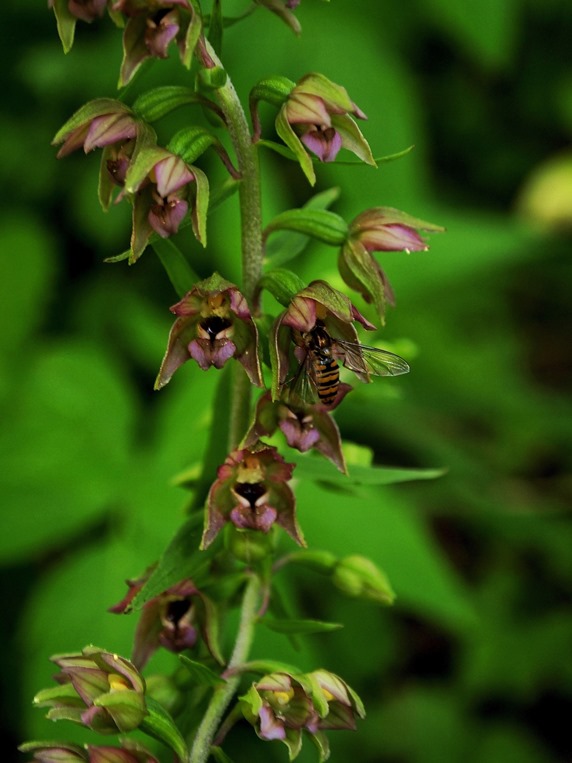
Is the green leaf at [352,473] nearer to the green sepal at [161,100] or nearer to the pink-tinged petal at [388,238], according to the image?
the pink-tinged petal at [388,238]

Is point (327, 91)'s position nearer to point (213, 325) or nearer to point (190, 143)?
point (190, 143)

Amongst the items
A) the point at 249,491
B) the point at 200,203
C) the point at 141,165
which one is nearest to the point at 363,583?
the point at 249,491

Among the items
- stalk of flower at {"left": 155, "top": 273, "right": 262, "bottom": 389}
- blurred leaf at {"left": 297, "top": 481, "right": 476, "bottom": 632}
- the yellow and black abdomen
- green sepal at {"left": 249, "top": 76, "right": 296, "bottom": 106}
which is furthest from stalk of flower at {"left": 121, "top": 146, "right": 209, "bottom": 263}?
blurred leaf at {"left": 297, "top": 481, "right": 476, "bottom": 632}

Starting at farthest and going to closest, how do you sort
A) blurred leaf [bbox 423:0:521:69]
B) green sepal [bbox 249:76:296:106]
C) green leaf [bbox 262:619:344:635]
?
blurred leaf [bbox 423:0:521:69] → green leaf [bbox 262:619:344:635] → green sepal [bbox 249:76:296:106]

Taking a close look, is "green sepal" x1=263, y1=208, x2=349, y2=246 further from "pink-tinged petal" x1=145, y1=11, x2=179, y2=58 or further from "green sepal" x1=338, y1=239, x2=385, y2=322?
"pink-tinged petal" x1=145, y1=11, x2=179, y2=58

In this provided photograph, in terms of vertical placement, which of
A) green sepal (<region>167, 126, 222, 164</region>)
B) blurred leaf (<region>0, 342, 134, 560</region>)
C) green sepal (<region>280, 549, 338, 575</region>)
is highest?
green sepal (<region>167, 126, 222, 164</region>)

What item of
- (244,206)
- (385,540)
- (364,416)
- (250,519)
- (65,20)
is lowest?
(364,416)
